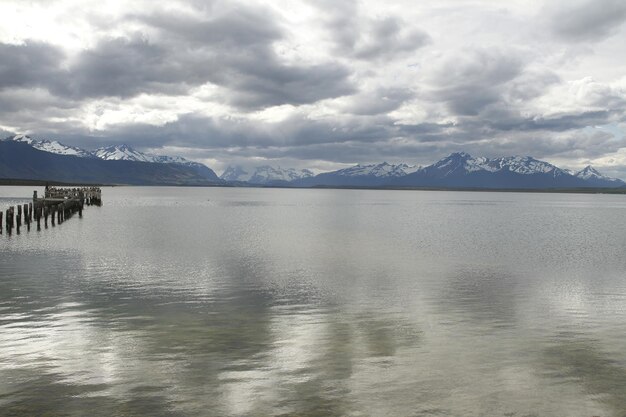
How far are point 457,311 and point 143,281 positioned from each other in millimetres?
16698

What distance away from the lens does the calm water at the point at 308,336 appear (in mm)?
12320

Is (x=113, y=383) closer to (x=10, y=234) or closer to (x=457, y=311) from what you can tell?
(x=457, y=311)

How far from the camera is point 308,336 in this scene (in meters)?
18.1

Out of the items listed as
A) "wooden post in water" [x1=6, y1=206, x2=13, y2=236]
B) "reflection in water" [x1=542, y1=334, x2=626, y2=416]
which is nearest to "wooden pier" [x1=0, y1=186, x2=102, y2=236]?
"wooden post in water" [x1=6, y1=206, x2=13, y2=236]

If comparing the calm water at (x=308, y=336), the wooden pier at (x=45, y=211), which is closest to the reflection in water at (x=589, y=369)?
the calm water at (x=308, y=336)

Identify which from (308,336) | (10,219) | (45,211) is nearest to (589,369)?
(308,336)

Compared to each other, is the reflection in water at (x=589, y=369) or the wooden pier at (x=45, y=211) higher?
the wooden pier at (x=45, y=211)

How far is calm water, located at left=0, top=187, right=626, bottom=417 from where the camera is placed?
12.3 meters

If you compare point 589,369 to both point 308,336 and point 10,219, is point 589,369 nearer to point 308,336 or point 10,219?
point 308,336

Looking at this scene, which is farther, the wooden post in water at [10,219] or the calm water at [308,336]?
the wooden post in water at [10,219]

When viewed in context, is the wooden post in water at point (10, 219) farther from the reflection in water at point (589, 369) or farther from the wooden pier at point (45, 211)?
the reflection in water at point (589, 369)

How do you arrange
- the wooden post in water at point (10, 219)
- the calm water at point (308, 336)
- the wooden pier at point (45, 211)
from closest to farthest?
the calm water at point (308, 336) → the wooden post in water at point (10, 219) → the wooden pier at point (45, 211)

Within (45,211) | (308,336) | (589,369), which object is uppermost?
(45,211)

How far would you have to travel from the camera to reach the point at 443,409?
11727 millimetres
